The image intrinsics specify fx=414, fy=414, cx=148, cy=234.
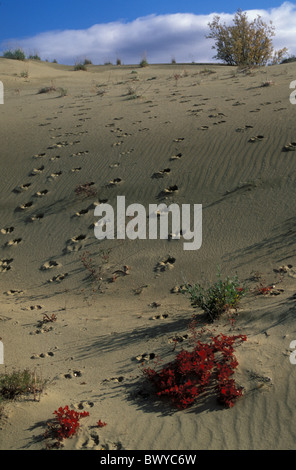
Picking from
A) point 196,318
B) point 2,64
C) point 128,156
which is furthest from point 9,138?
point 2,64

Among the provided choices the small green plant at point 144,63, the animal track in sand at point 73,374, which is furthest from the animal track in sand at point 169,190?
the small green plant at point 144,63

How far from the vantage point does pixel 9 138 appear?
12.0 meters

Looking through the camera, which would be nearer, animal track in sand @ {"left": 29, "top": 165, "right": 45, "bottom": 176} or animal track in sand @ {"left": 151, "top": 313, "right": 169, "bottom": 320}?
animal track in sand @ {"left": 151, "top": 313, "right": 169, "bottom": 320}

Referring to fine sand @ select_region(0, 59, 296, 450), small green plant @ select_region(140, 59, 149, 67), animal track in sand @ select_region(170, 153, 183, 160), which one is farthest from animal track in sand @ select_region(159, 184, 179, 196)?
small green plant @ select_region(140, 59, 149, 67)

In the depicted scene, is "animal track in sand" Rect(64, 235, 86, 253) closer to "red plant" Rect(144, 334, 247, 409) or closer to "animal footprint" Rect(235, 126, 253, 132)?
"red plant" Rect(144, 334, 247, 409)

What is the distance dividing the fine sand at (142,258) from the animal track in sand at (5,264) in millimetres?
35

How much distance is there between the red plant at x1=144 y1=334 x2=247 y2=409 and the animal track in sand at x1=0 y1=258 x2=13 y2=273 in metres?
4.33

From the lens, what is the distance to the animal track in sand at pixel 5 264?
7456 millimetres

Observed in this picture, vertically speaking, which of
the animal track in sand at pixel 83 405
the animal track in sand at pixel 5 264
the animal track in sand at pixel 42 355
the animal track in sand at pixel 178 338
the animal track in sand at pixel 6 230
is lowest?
the animal track in sand at pixel 83 405

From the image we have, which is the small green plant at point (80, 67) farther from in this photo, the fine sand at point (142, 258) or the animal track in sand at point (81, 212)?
the animal track in sand at point (81, 212)

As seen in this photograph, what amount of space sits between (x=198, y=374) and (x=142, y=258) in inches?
134

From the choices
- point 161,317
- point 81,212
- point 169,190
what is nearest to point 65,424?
point 161,317

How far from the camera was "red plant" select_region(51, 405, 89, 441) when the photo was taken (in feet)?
10.5

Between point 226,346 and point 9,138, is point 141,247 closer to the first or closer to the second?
point 226,346
